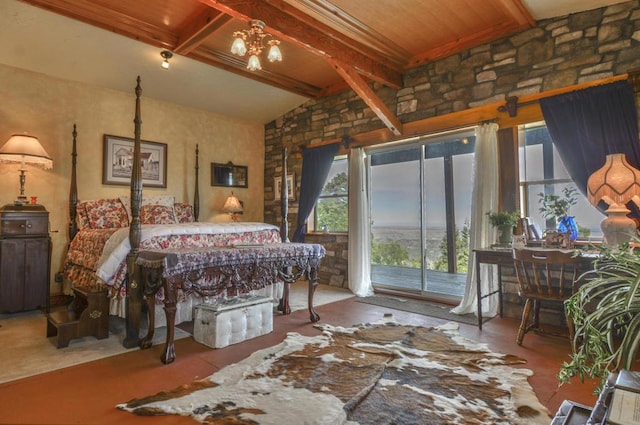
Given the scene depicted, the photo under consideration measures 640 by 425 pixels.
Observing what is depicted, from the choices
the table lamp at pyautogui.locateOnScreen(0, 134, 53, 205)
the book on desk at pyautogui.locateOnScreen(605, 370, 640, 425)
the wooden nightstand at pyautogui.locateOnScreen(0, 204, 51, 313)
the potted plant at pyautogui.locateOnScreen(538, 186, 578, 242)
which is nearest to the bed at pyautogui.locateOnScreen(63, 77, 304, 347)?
the wooden nightstand at pyautogui.locateOnScreen(0, 204, 51, 313)

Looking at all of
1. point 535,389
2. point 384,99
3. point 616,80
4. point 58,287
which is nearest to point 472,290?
point 535,389

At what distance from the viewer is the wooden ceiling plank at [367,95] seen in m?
3.91

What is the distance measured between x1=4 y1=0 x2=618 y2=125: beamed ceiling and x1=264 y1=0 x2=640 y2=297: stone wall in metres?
0.13

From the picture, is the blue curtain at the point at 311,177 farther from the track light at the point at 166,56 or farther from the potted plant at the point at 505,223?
the potted plant at the point at 505,223

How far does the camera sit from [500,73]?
3.69 metres

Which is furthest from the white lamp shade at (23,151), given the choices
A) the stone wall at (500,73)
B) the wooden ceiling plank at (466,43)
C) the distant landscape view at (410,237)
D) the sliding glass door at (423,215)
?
the wooden ceiling plank at (466,43)

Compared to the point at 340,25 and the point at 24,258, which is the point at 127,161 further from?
the point at 340,25

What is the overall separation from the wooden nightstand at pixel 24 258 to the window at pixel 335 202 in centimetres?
361

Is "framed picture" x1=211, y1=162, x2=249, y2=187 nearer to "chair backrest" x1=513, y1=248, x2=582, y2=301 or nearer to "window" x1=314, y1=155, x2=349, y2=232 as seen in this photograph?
"window" x1=314, y1=155, x2=349, y2=232

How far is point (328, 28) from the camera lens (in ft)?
12.0

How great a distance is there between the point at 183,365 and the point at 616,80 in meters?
4.23

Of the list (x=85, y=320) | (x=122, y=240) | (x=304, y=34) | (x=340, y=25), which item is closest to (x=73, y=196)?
(x=122, y=240)

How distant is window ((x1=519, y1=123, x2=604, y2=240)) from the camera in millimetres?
3285

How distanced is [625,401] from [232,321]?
2.48m
